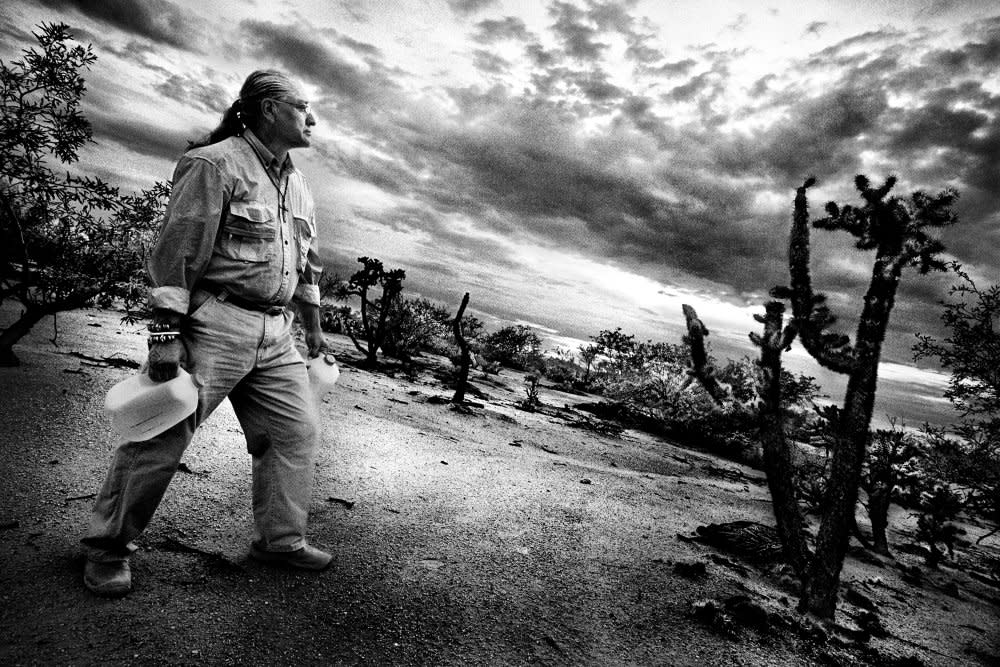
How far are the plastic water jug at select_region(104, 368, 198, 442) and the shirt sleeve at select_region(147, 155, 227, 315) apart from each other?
34 centimetres

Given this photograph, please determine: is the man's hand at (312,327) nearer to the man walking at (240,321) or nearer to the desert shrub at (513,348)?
the man walking at (240,321)

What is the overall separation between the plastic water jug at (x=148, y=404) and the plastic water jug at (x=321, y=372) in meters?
0.86

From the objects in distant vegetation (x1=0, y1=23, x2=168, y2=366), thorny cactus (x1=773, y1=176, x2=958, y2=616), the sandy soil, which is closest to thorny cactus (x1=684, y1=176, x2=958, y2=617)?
thorny cactus (x1=773, y1=176, x2=958, y2=616)

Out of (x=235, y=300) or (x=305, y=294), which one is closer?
(x=235, y=300)

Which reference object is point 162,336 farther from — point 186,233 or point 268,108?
point 268,108

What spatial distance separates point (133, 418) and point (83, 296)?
4513mm

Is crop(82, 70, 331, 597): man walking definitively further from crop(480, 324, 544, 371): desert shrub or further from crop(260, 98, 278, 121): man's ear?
crop(480, 324, 544, 371): desert shrub

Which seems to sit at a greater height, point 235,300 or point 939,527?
point 235,300

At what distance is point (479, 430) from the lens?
25.5ft

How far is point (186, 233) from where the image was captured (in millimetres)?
A: 2336

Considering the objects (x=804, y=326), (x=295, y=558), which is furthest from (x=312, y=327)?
(x=804, y=326)

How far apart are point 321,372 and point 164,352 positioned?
100 centimetres

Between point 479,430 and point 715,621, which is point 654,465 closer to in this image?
point 479,430

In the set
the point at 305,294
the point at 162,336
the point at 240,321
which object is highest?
the point at 305,294
